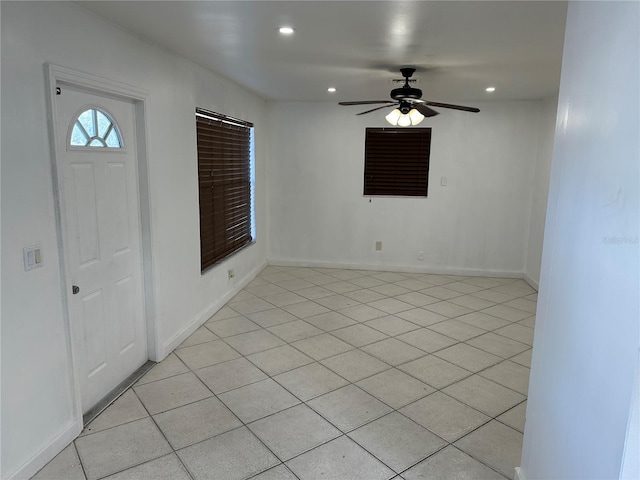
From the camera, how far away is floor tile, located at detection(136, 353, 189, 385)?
3.11 metres

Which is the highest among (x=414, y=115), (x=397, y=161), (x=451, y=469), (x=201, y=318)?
(x=414, y=115)

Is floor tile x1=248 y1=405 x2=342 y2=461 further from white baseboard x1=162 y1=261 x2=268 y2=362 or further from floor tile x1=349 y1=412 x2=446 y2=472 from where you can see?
white baseboard x1=162 y1=261 x2=268 y2=362

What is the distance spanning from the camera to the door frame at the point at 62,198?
2164 mm

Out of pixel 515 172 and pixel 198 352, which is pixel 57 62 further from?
pixel 515 172

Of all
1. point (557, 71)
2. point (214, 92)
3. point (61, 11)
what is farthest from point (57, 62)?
point (557, 71)

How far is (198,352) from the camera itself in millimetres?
3551

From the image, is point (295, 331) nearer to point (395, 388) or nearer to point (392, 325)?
point (392, 325)

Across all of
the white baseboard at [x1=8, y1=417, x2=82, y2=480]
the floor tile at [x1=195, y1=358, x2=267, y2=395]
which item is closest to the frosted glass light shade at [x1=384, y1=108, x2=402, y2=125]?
the floor tile at [x1=195, y1=358, x2=267, y2=395]

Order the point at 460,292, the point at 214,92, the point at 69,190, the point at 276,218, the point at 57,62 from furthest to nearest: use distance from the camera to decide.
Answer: the point at 276,218
the point at 460,292
the point at 214,92
the point at 69,190
the point at 57,62

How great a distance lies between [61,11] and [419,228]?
16.6 feet

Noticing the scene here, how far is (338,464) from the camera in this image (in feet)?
7.38

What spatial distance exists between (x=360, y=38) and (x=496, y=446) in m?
2.71

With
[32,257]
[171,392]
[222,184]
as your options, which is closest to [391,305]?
[222,184]

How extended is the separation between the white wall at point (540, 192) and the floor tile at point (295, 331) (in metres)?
3.12
